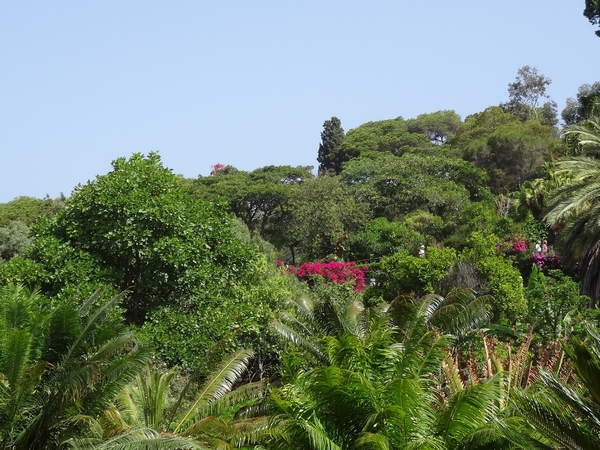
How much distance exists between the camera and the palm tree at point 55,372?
419 inches

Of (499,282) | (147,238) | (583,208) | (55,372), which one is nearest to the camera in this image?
(55,372)

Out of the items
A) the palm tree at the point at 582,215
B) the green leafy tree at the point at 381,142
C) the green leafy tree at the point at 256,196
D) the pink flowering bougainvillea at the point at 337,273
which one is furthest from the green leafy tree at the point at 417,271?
the green leafy tree at the point at 381,142

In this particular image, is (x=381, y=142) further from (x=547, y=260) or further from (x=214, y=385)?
(x=214, y=385)

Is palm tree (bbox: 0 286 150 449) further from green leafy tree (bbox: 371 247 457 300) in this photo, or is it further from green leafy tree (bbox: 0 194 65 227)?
green leafy tree (bbox: 0 194 65 227)

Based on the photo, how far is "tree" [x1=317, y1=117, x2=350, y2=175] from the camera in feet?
249

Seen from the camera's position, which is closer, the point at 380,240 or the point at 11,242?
the point at 380,240

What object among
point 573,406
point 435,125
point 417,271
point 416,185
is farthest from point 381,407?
point 435,125

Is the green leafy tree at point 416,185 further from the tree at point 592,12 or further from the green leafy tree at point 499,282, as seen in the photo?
the green leafy tree at point 499,282

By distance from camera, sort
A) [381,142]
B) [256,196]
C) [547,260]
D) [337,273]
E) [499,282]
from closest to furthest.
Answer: [499,282] < [337,273] < [547,260] < [256,196] < [381,142]

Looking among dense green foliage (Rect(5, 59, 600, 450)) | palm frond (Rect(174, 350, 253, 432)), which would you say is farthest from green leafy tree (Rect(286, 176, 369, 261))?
palm frond (Rect(174, 350, 253, 432))

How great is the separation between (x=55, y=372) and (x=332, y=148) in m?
66.8

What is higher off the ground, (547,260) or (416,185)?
(416,185)

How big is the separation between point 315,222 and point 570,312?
91.9 ft

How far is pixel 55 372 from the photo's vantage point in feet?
36.9
